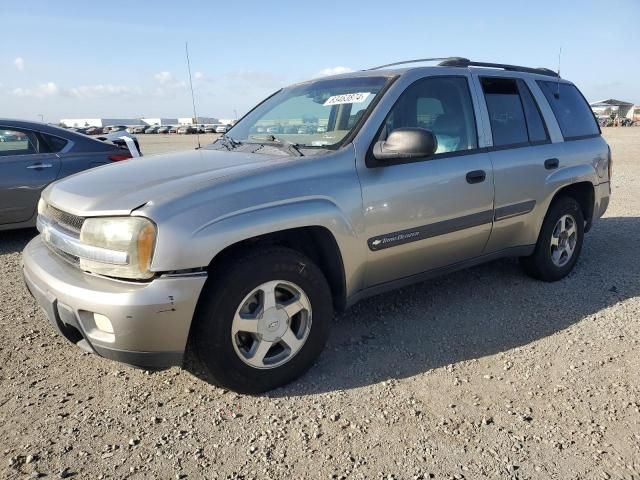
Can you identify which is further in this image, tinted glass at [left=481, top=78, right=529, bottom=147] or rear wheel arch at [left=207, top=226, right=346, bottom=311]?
tinted glass at [left=481, top=78, right=529, bottom=147]

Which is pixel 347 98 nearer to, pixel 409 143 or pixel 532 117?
pixel 409 143

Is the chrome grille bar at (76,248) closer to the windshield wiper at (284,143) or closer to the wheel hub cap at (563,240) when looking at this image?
the windshield wiper at (284,143)

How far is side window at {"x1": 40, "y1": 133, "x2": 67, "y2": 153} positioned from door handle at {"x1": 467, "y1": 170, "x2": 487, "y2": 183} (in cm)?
461

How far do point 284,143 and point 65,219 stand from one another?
137 centimetres

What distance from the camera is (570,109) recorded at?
4551 mm

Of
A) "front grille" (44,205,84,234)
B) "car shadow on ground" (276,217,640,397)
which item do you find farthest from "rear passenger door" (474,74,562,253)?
"front grille" (44,205,84,234)

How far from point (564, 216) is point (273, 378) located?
10.0 feet

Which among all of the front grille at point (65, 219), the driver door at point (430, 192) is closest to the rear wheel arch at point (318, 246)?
the driver door at point (430, 192)

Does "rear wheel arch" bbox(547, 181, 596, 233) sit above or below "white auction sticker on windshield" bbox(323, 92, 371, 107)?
below

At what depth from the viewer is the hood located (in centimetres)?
248

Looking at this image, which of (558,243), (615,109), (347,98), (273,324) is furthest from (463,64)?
(615,109)

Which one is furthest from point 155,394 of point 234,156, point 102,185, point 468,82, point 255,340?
point 468,82

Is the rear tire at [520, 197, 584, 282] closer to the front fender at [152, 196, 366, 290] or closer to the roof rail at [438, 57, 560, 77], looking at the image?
the roof rail at [438, 57, 560, 77]

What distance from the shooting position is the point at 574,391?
9.11ft
